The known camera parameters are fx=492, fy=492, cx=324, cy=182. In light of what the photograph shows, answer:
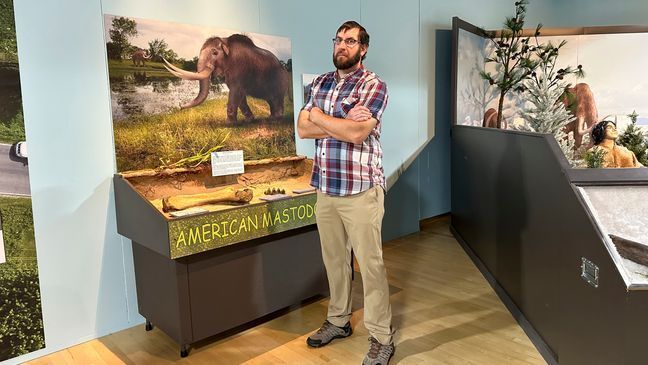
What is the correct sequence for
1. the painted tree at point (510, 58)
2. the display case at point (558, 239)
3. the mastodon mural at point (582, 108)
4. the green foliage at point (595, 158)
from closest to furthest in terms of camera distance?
the display case at point (558, 239) < the green foliage at point (595, 158) < the painted tree at point (510, 58) < the mastodon mural at point (582, 108)

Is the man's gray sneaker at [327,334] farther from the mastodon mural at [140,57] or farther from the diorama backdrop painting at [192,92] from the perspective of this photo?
the mastodon mural at [140,57]

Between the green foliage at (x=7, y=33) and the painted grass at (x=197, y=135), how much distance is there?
2.02ft

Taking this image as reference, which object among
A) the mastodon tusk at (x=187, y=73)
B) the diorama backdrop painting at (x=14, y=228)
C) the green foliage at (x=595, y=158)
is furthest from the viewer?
the mastodon tusk at (x=187, y=73)

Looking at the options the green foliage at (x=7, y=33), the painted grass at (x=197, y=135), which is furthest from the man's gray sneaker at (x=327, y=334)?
the green foliage at (x=7, y=33)

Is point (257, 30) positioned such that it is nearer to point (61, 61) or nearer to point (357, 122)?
point (61, 61)

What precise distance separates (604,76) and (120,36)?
5256 mm

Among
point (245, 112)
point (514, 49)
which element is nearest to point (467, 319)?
point (245, 112)

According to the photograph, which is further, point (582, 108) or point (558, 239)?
point (582, 108)

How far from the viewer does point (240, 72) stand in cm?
343

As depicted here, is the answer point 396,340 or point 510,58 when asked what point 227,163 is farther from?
point 510,58

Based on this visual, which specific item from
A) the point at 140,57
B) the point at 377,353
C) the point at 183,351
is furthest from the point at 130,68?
the point at 377,353

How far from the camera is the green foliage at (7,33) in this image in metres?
2.44

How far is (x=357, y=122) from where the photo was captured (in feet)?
7.47

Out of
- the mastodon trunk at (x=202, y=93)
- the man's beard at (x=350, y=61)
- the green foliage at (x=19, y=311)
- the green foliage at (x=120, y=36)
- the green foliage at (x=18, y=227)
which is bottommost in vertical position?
the green foliage at (x=19, y=311)
